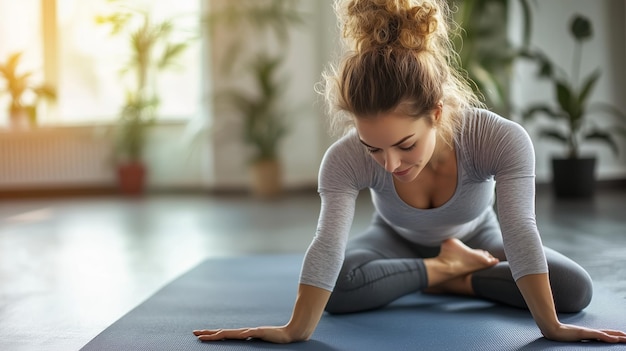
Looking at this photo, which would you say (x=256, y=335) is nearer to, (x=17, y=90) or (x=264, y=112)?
(x=264, y=112)

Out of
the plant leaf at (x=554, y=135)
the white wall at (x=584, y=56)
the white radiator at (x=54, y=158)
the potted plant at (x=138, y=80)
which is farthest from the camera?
the white radiator at (x=54, y=158)

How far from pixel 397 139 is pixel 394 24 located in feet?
0.79

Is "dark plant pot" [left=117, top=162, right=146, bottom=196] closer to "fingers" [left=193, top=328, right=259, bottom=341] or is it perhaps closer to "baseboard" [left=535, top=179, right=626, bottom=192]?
"baseboard" [left=535, top=179, right=626, bottom=192]

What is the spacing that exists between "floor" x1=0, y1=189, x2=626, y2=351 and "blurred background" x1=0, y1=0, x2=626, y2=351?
0.02 metres

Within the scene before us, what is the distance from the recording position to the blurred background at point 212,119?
356 centimetres

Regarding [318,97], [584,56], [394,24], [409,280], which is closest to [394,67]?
[394,24]

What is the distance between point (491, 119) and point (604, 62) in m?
3.66

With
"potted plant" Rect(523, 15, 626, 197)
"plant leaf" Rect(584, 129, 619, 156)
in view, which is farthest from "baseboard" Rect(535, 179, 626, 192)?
"plant leaf" Rect(584, 129, 619, 156)

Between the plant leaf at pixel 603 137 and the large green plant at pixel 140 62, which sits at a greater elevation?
the large green plant at pixel 140 62

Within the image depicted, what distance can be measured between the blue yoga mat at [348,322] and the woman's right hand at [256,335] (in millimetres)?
13

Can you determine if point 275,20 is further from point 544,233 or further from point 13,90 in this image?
point 544,233

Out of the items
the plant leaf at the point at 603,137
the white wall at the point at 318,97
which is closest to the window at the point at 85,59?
the white wall at the point at 318,97

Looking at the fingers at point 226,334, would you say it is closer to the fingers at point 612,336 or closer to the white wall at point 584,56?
the fingers at point 612,336

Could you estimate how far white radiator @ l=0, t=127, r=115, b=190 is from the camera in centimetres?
607
